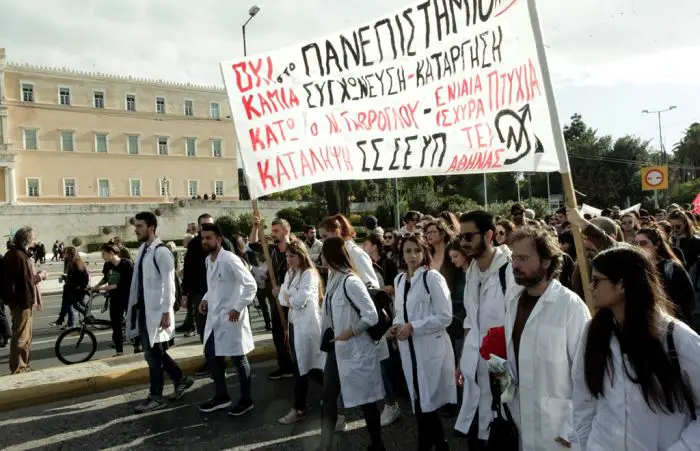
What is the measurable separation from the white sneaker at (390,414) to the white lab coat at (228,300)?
4.50ft

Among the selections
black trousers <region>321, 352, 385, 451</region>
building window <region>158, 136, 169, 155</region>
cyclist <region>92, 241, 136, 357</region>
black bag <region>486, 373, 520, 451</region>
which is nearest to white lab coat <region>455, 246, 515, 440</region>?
black bag <region>486, 373, 520, 451</region>

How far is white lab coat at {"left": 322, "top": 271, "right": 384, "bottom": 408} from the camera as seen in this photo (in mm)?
4273

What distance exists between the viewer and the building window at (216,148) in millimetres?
69500

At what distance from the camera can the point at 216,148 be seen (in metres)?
70.1

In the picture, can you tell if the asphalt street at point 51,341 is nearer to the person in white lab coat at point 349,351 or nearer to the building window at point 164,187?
the person in white lab coat at point 349,351

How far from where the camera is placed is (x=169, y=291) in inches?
225

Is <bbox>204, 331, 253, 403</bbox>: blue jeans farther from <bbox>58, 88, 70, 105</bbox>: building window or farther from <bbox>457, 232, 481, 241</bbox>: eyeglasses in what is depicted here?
<bbox>58, 88, 70, 105</bbox>: building window

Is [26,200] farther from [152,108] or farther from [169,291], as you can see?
[169,291]

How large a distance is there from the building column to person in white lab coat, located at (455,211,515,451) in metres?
60.6

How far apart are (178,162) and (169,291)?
211 ft

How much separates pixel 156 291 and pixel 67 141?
203 ft

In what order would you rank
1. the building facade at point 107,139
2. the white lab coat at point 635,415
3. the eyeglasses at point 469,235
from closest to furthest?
the white lab coat at point 635,415 < the eyeglasses at point 469,235 < the building facade at point 107,139

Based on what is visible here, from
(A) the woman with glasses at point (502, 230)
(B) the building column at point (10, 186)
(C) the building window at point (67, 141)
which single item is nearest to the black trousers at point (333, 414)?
(A) the woman with glasses at point (502, 230)

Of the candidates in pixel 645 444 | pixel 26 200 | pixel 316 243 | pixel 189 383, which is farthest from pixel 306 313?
pixel 26 200
